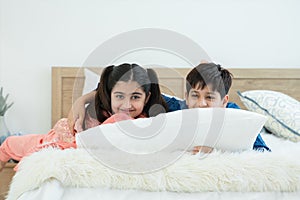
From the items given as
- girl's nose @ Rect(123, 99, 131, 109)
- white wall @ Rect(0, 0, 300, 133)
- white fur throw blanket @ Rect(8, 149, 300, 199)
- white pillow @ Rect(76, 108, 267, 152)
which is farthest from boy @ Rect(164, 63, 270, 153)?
white wall @ Rect(0, 0, 300, 133)

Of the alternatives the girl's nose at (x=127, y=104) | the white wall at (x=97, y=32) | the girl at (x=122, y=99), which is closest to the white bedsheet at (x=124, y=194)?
the girl at (x=122, y=99)

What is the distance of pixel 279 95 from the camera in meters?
2.29

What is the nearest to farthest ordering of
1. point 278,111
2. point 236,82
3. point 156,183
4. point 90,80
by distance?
point 156,183
point 278,111
point 90,80
point 236,82

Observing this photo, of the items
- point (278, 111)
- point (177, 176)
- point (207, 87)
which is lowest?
point (278, 111)

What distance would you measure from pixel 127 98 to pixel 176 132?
42 centimetres

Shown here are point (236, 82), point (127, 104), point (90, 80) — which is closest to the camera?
point (127, 104)

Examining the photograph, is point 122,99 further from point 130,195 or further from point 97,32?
point 97,32

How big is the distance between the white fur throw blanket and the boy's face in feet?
1.53

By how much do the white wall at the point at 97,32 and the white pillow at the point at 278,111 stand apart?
49 centimetres

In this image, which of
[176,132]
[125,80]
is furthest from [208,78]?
[176,132]

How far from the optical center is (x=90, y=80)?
7.96 feet

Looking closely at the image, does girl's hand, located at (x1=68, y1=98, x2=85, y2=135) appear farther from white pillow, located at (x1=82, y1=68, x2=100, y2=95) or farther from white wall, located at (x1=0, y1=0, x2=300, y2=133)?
white wall, located at (x1=0, y1=0, x2=300, y2=133)

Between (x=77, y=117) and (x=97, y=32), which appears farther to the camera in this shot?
(x=97, y=32)

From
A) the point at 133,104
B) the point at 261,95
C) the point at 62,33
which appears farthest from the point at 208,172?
the point at 62,33
